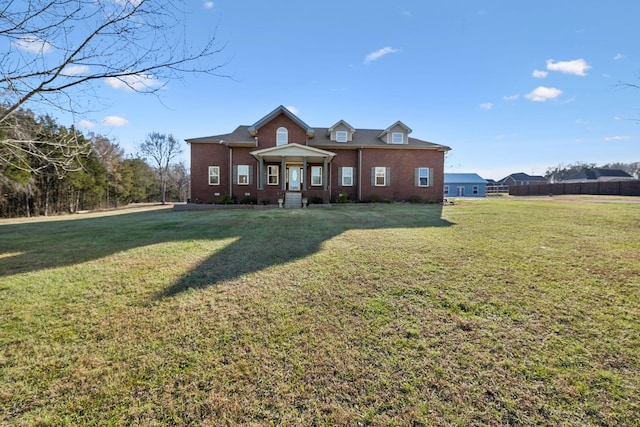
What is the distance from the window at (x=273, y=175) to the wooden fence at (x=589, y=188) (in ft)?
129

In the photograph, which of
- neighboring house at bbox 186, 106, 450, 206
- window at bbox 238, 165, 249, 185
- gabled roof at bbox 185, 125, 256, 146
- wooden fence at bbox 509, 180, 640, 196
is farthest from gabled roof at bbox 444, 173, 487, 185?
window at bbox 238, 165, 249, 185

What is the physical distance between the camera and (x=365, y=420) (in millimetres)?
2172

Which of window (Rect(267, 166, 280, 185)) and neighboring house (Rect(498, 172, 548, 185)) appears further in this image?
neighboring house (Rect(498, 172, 548, 185))

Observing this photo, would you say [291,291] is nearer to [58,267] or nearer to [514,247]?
[58,267]

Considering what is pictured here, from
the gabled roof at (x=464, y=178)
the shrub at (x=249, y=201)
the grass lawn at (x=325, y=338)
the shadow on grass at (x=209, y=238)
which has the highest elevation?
the gabled roof at (x=464, y=178)

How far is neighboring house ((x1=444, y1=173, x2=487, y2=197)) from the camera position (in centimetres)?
4475

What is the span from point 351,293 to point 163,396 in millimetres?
2547

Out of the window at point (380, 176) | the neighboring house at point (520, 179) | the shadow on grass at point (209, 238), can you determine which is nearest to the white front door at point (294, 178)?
the window at point (380, 176)

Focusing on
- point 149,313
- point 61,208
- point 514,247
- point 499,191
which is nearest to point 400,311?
point 149,313

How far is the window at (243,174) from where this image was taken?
63.8 feet

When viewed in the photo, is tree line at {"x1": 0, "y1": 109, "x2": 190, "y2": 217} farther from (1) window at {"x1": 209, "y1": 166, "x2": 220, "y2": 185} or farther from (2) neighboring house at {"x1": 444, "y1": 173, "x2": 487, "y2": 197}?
(2) neighboring house at {"x1": 444, "y1": 173, "x2": 487, "y2": 197}

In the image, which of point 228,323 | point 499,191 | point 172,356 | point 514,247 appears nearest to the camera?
point 172,356

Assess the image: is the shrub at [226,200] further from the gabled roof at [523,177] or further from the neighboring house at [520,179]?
the gabled roof at [523,177]

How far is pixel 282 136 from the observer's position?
1931 cm
